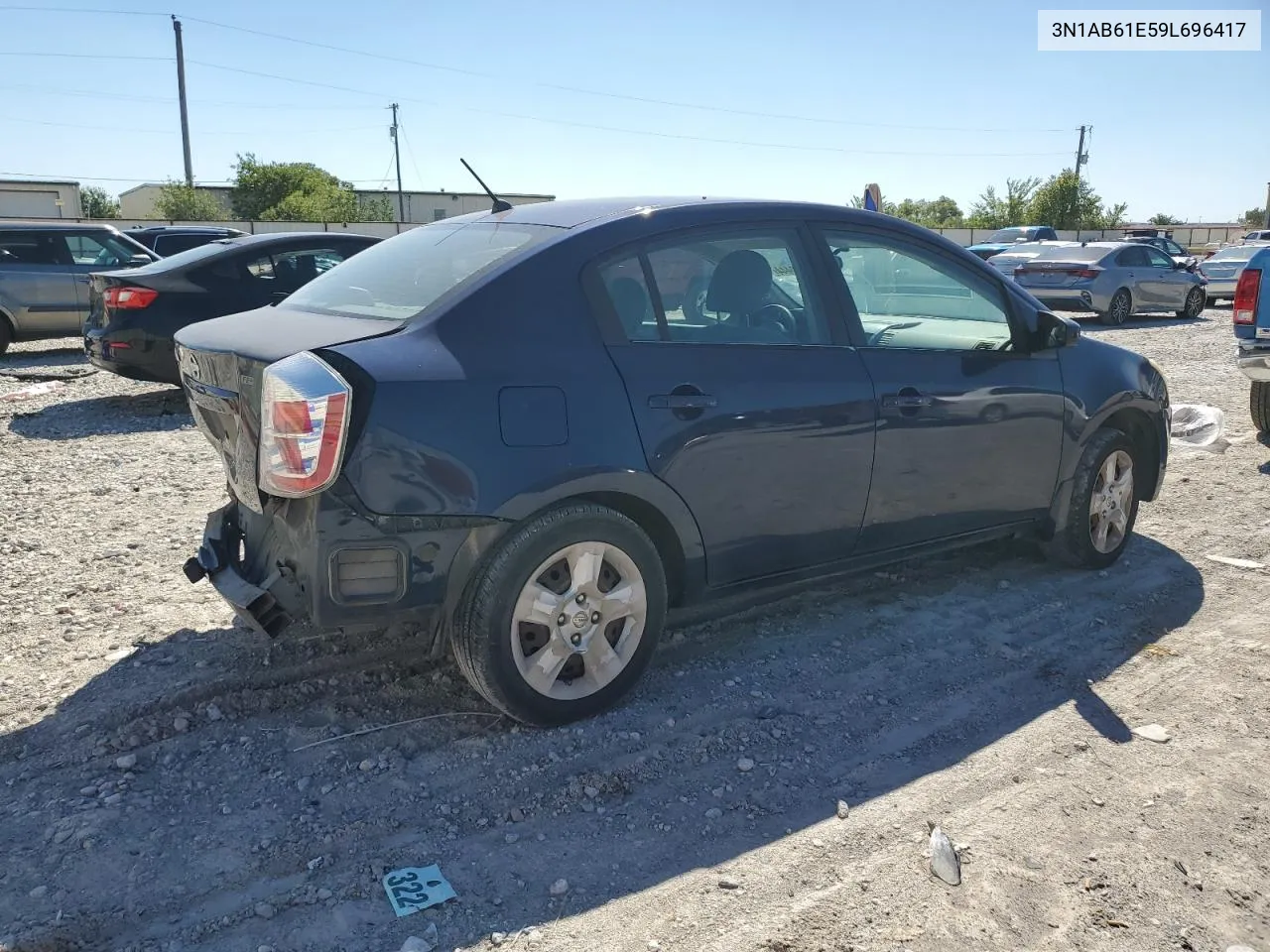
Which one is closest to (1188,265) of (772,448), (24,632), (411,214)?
(772,448)

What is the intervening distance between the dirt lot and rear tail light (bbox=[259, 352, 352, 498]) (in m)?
0.97

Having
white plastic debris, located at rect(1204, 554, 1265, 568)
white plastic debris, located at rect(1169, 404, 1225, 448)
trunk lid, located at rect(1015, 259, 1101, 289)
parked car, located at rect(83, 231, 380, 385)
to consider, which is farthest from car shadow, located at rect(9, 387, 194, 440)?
trunk lid, located at rect(1015, 259, 1101, 289)

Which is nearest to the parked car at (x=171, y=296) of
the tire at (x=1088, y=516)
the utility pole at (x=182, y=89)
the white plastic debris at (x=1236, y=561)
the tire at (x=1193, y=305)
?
the tire at (x=1088, y=516)

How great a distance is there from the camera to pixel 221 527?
12.6ft

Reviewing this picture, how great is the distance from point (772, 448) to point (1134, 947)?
198 centimetres

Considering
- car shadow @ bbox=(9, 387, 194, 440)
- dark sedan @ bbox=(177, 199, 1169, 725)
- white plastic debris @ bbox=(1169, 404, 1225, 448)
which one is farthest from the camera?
car shadow @ bbox=(9, 387, 194, 440)

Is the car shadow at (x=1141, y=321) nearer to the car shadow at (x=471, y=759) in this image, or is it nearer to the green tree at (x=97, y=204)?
the car shadow at (x=471, y=759)

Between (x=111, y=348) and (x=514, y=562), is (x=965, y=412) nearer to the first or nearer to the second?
(x=514, y=562)

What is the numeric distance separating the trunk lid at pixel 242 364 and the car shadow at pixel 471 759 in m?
0.83

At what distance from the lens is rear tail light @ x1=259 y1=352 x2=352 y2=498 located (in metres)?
3.09

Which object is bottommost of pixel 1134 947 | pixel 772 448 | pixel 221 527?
pixel 1134 947

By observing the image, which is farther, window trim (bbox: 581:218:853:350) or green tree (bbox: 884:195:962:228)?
green tree (bbox: 884:195:962:228)

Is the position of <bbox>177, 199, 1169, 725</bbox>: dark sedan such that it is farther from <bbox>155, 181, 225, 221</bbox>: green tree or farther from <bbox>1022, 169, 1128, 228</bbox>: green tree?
<bbox>1022, 169, 1128, 228</bbox>: green tree

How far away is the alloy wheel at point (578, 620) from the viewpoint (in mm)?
3453
